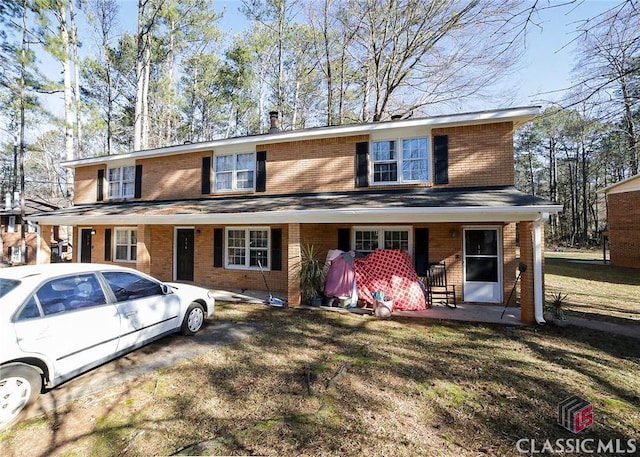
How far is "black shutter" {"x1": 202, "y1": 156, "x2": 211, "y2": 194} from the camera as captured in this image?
11.3 meters

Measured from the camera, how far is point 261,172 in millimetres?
10586

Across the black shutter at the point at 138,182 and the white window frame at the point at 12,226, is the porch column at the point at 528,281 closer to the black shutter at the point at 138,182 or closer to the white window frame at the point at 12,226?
the black shutter at the point at 138,182

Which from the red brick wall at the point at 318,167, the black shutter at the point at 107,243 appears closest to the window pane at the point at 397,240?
the red brick wall at the point at 318,167

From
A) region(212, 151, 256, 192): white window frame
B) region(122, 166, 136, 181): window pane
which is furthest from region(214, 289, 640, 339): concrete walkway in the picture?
region(122, 166, 136, 181): window pane

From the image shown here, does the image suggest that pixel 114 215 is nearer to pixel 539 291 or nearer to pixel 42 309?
pixel 42 309

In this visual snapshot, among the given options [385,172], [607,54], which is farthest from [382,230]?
[607,54]

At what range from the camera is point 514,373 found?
14.5 feet

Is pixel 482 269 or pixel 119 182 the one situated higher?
pixel 119 182

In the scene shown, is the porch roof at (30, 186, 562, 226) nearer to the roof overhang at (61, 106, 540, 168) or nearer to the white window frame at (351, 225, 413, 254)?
the white window frame at (351, 225, 413, 254)

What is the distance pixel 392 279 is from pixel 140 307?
19.6ft

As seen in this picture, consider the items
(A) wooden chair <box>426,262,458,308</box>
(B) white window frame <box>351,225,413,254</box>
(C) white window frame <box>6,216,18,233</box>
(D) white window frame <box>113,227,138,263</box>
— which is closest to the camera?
(A) wooden chair <box>426,262,458,308</box>

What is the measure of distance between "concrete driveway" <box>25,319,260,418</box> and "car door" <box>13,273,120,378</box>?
33cm

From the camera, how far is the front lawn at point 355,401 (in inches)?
115

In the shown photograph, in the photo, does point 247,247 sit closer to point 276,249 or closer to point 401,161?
point 276,249
